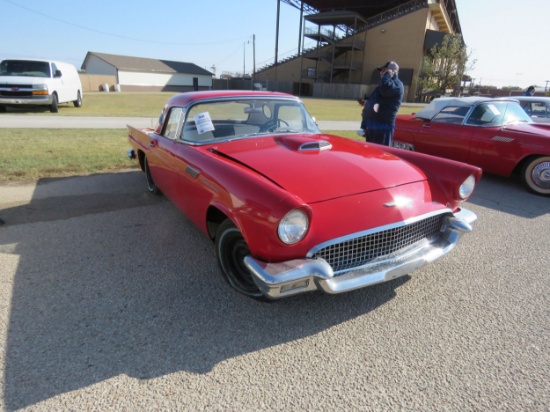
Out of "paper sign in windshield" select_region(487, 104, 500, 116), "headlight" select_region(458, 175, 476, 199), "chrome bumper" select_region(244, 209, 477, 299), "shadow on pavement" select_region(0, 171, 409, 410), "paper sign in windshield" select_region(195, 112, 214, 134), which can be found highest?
"paper sign in windshield" select_region(487, 104, 500, 116)

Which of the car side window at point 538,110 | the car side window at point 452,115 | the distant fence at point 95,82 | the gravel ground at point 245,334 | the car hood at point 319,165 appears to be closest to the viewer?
the gravel ground at point 245,334

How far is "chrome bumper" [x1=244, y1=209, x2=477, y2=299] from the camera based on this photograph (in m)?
2.00

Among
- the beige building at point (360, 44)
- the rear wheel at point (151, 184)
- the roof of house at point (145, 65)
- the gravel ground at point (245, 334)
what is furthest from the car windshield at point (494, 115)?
the roof of house at point (145, 65)

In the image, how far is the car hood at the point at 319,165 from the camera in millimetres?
2385

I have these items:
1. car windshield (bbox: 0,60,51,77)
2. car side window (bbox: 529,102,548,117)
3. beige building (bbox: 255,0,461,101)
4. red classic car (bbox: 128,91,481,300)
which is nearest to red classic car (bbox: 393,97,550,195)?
car side window (bbox: 529,102,548,117)

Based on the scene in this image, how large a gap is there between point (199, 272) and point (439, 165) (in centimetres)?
225

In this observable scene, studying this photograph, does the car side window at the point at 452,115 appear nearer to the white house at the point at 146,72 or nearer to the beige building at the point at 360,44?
the beige building at the point at 360,44

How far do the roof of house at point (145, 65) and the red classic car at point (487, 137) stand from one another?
50.8 metres

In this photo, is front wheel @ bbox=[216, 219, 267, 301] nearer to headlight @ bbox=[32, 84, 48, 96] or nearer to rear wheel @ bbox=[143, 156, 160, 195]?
rear wheel @ bbox=[143, 156, 160, 195]

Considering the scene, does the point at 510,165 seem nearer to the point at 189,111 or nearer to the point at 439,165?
the point at 439,165

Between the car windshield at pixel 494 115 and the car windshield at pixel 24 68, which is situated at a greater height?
the car windshield at pixel 24 68

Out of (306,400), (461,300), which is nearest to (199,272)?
(306,400)

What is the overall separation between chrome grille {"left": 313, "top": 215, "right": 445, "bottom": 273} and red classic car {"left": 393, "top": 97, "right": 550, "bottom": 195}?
4100 mm

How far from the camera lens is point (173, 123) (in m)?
3.76
